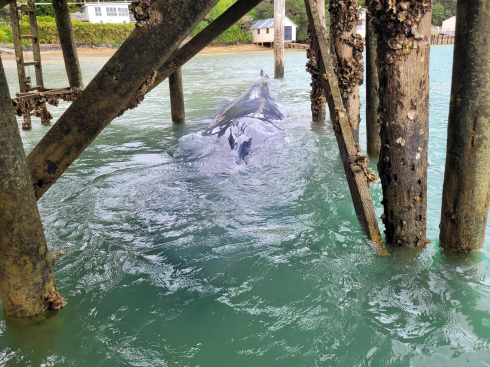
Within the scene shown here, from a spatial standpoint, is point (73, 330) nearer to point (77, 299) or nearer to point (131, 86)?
point (77, 299)

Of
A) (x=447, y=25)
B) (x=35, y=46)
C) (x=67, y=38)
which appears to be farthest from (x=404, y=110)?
(x=447, y=25)

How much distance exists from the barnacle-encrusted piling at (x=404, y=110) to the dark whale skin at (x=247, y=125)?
11.4 feet

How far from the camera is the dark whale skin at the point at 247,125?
23.3ft

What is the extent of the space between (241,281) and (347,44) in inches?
→ 138

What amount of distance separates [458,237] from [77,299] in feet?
9.78

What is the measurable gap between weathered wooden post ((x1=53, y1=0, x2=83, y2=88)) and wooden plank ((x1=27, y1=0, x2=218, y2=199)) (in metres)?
4.73

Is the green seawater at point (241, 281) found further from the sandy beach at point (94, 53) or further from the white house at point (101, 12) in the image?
the white house at point (101, 12)

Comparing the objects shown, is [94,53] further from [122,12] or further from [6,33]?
[122,12]

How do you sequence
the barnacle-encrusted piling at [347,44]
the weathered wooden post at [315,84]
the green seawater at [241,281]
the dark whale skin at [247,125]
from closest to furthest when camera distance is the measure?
1. the green seawater at [241,281]
2. the barnacle-encrusted piling at [347,44]
3. the weathered wooden post at [315,84]
4. the dark whale skin at [247,125]

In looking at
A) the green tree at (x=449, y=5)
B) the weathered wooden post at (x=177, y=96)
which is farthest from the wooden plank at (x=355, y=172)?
the green tree at (x=449, y=5)

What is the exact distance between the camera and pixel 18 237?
2445 mm

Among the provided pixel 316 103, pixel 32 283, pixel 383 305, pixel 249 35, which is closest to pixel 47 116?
pixel 316 103

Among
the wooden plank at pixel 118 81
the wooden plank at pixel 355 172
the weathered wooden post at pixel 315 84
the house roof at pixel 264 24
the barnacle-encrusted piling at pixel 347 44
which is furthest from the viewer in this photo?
the house roof at pixel 264 24

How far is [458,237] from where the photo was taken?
10.8 ft
